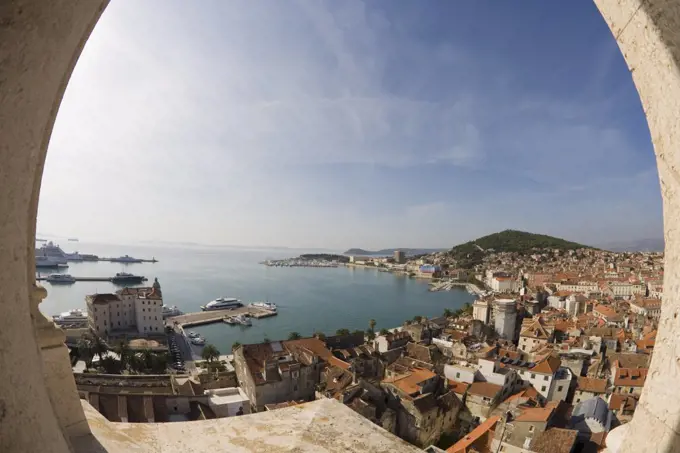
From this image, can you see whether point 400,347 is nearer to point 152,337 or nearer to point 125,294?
point 152,337

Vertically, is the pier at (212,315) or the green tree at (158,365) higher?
the green tree at (158,365)

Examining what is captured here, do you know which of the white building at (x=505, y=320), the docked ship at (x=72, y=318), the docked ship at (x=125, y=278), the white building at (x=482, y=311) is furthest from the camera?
the docked ship at (x=125, y=278)

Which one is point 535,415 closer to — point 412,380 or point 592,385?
point 412,380

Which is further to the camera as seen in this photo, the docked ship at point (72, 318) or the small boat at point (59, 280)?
the small boat at point (59, 280)

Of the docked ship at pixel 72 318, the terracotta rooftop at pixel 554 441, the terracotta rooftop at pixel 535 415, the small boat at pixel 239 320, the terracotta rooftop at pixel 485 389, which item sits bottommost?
the small boat at pixel 239 320

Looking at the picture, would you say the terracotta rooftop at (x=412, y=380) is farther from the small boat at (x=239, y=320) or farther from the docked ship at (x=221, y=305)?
the docked ship at (x=221, y=305)

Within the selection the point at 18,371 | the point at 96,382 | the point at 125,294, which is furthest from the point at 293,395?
the point at 125,294

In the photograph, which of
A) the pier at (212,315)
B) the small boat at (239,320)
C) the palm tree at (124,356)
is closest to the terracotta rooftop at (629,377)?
the palm tree at (124,356)
